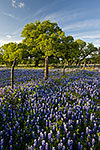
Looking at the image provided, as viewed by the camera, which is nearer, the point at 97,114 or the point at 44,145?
the point at 44,145

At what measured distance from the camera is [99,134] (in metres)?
3.08

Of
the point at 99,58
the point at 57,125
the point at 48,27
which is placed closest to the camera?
the point at 57,125

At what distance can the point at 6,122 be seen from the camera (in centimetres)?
371

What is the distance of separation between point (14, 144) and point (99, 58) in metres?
60.4

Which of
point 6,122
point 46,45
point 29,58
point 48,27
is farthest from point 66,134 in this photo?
point 29,58

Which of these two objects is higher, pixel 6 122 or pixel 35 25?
pixel 35 25

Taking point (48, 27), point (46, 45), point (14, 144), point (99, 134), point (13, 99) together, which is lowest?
point (14, 144)

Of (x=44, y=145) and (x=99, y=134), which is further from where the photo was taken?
(x=99, y=134)

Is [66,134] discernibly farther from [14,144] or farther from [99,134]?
[14,144]

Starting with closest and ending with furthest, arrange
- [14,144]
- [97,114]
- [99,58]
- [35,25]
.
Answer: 1. [14,144]
2. [97,114]
3. [35,25]
4. [99,58]

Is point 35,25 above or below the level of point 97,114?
above

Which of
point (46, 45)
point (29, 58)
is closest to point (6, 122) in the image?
point (46, 45)

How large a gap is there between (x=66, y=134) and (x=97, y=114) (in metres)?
1.57

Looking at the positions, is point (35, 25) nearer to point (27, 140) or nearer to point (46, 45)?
point (46, 45)
